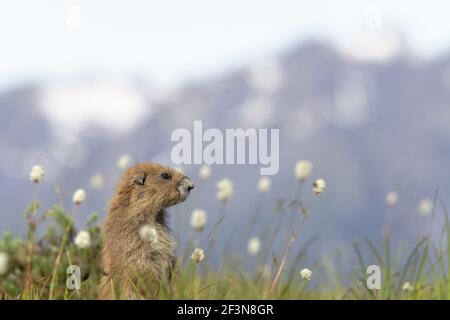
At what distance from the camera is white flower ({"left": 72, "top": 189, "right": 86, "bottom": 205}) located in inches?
287

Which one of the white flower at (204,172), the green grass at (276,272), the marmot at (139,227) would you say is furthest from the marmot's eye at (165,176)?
the green grass at (276,272)

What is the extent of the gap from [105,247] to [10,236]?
3.05 meters

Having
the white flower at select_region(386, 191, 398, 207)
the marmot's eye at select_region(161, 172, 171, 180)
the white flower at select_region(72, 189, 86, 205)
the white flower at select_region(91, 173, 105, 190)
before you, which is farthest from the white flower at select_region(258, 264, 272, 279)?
the white flower at select_region(91, 173, 105, 190)

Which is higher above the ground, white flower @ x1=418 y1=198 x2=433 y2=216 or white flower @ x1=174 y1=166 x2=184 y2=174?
white flower @ x1=174 y1=166 x2=184 y2=174

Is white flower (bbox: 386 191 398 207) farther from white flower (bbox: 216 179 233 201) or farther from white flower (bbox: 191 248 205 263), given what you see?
white flower (bbox: 191 248 205 263)

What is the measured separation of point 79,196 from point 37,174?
1.58 feet

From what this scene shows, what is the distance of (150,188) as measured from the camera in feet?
27.2

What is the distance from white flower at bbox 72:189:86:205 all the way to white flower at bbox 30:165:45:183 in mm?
408

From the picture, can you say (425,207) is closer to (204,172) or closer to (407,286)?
(407,286)

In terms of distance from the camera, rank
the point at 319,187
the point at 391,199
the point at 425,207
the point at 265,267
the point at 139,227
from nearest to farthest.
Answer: the point at 319,187 → the point at 139,227 → the point at 265,267 → the point at 391,199 → the point at 425,207

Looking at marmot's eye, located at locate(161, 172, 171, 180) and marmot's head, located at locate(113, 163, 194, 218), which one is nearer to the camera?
marmot's head, located at locate(113, 163, 194, 218)

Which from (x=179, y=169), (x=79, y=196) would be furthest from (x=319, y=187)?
(x=79, y=196)
